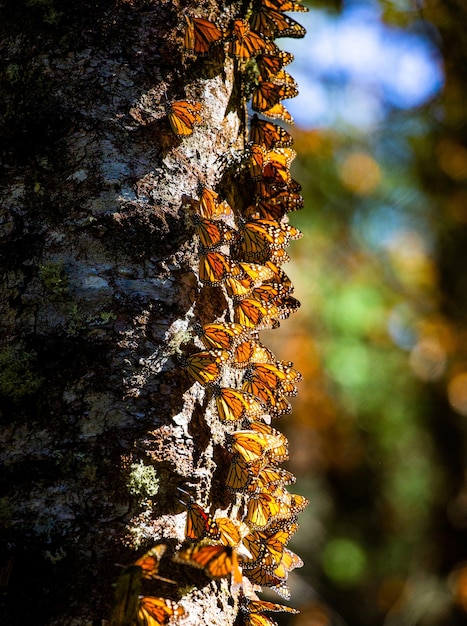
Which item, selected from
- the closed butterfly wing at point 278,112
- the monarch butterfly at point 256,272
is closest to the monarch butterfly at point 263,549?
the monarch butterfly at point 256,272

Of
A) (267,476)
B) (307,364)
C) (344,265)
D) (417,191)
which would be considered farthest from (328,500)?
(267,476)

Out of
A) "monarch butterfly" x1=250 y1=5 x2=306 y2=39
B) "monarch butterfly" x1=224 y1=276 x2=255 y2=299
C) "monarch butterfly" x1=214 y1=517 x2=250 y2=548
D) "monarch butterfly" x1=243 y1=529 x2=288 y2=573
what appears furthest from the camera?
"monarch butterfly" x1=250 y1=5 x2=306 y2=39

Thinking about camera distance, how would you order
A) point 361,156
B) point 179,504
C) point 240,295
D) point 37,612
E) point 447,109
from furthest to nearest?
point 361,156 → point 447,109 → point 240,295 → point 179,504 → point 37,612

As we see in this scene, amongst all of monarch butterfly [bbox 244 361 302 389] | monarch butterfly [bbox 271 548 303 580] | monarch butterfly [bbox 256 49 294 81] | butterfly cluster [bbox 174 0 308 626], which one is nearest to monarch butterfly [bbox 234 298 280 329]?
butterfly cluster [bbox 174 0 308 626]

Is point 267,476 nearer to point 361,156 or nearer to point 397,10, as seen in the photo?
point 397,10

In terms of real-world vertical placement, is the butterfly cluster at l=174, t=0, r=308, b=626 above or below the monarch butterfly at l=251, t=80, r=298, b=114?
below

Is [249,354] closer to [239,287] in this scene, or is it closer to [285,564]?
[239,287]

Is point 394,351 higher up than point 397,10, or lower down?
lower down

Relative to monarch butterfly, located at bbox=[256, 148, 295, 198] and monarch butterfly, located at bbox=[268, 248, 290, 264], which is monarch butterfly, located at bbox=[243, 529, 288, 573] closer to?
monarch butterfly, located at bbox=[268, 248, 290, 264]
